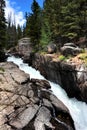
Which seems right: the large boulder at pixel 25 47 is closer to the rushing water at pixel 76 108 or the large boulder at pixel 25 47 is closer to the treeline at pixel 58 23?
the treeline at pixel 58 23

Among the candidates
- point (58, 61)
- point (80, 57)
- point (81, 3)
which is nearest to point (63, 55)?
point (58, 61)

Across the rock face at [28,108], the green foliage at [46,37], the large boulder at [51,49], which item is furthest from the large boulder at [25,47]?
the rock face at [28,108]

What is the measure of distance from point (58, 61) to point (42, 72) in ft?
20.7

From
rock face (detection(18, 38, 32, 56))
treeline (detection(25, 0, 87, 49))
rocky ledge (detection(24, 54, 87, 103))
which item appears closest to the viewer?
rocky ledge (detection(24, 54, 87, 103))

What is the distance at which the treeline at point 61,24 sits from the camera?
81.4 ft

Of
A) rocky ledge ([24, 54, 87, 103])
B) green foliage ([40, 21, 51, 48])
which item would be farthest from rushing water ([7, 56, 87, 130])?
green foliage ([40, 21, 51, 48])

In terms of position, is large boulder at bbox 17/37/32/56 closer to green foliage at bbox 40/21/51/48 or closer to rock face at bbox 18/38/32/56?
rock face at bbox 18/38/32/56

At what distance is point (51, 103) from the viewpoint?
14828 millimetres

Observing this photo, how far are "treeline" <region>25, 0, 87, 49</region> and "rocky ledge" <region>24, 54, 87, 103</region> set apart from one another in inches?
198

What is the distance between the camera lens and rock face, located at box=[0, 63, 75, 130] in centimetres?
1201

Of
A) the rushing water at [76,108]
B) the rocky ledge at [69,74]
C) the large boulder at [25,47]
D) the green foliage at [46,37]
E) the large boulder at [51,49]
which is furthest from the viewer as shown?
the large boulder at [25,47]

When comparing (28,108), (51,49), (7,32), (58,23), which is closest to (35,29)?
(58,23)

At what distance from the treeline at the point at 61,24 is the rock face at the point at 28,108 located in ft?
35.4

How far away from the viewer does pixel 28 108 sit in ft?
43.7
